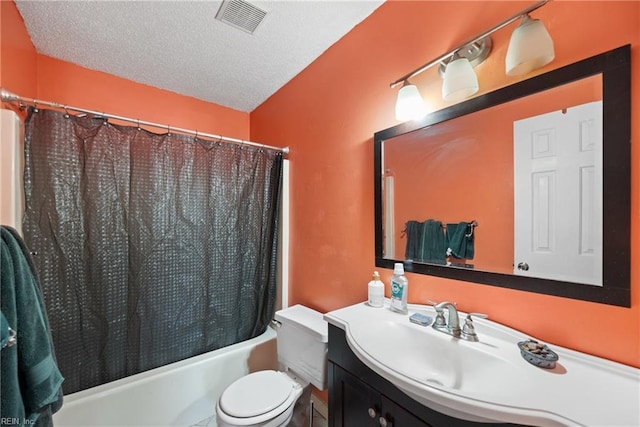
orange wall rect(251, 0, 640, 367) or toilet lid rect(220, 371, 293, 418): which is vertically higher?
orange wall rect(251, 0, 640, 367)

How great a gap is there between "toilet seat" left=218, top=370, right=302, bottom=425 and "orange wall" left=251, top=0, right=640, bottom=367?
49cm

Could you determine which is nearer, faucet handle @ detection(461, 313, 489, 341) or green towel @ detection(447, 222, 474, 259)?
faucet handle @ detection(461, 313, 489, 341)

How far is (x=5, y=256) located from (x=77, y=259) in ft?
2.22

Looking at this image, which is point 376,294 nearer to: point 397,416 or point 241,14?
point 397,416

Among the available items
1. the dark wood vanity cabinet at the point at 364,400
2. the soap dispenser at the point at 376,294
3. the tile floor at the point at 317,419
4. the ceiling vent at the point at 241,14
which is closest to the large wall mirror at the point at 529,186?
the soap dispenser at the point at 376,294

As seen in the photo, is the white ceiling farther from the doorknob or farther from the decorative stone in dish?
the doorknob

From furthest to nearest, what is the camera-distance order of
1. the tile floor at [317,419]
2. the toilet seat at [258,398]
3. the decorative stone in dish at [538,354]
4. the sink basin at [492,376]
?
the tile floor at [317,419]
the toilet seat at [258,398]
the decorative stone in dish at [538,354]
the sink basin at [492,376]

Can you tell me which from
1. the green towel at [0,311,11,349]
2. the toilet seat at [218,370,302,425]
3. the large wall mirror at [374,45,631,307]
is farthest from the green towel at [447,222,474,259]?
the green towel at [0,311,11,349]

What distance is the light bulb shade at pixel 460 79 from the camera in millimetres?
938

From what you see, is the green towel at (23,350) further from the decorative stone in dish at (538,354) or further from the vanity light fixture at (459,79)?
the vanity light fixture at (459,79)

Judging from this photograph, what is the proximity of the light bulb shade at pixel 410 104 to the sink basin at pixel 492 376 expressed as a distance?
872 millimetres

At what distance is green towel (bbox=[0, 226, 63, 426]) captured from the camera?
0.70 meters

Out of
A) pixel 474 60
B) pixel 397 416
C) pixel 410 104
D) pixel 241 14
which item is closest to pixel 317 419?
pixel 397 416

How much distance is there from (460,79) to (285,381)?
5.37 feet
